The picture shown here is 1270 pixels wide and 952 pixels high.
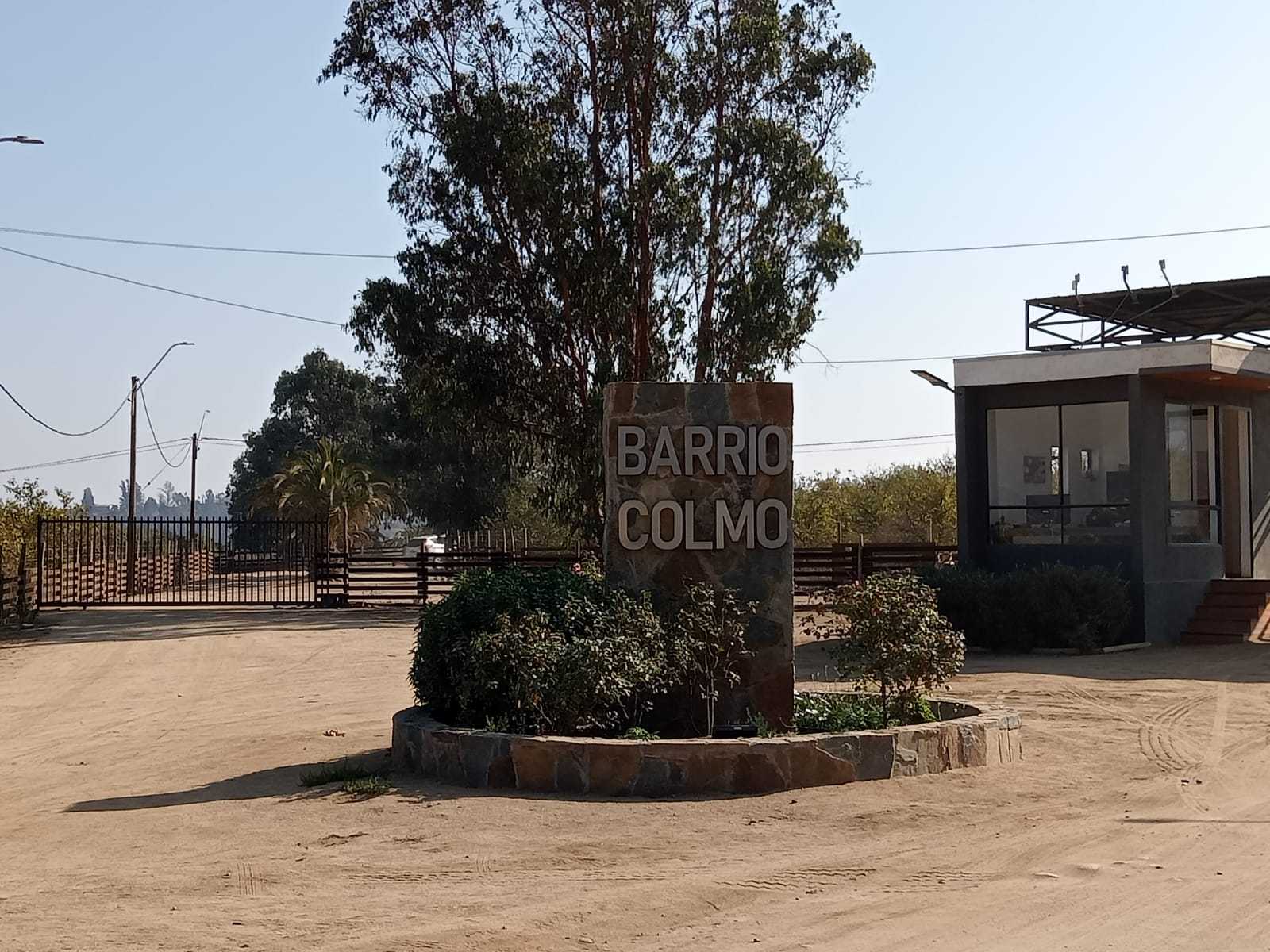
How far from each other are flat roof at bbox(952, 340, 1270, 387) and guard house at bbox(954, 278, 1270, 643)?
0.02 m

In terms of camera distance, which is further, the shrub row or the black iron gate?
the black iron gate

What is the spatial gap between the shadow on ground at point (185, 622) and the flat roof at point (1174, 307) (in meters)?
14.6

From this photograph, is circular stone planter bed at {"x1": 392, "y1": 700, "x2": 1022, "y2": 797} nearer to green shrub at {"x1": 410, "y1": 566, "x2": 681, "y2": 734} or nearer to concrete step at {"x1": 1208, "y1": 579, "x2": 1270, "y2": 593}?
green shrub at {"x1": 410, "y1": 566, "x2": 681, "y2": 734}

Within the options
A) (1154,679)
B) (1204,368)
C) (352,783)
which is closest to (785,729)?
(352,783)

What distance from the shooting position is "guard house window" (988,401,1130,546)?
23156 mm

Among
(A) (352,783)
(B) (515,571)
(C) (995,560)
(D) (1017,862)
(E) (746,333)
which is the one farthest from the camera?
(E) (746,333)

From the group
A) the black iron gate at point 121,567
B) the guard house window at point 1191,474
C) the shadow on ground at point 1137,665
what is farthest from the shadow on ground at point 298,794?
the black iron gate at point 121,567

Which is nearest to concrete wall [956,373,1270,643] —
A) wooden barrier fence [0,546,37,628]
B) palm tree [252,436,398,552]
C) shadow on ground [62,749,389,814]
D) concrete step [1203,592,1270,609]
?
concrete step [1203,592,1270,609]

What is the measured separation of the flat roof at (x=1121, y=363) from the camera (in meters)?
22.0

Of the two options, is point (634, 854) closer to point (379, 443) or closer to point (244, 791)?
point (244, 791)

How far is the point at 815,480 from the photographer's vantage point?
189 ft

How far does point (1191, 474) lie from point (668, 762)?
53.6ft

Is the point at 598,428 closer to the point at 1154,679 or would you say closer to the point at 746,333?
the point at 746,333

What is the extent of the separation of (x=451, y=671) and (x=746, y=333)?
20.8m
